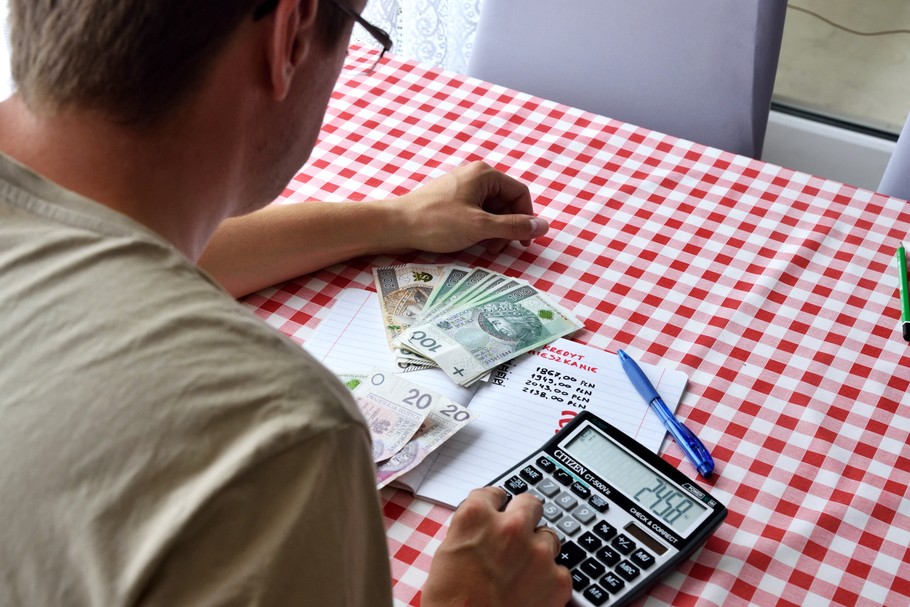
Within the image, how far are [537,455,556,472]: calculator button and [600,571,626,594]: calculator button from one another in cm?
12

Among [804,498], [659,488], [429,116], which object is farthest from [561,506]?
[429,116]

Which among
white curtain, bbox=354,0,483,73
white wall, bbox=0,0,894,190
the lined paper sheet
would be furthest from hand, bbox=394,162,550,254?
white wall, bbox=0,0,894,190

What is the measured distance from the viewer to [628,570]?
2.72 feet

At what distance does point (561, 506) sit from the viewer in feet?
2.90

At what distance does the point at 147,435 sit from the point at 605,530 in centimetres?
48

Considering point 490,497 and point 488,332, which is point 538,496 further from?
point 488,332

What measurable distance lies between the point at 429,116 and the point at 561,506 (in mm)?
717

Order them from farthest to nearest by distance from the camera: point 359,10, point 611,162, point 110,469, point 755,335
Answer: point 611,162 < point 755,335 < point 359,10 < point 110,469

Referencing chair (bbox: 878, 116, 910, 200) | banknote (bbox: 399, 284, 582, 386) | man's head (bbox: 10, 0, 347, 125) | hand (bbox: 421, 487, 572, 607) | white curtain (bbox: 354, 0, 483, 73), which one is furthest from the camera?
white curtain (bbox: 354, 0, 483, 73)

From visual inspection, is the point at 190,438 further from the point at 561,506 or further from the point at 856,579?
the point at 856,579

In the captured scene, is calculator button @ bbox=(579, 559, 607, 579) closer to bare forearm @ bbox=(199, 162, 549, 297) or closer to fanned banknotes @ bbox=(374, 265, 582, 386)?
fanned banknotes @ bbox=(374, 265, 582, 386)

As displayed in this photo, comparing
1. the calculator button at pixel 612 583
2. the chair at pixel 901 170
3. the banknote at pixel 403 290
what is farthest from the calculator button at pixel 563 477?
the chair at pixel 901 170

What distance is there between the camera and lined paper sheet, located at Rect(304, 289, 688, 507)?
0.94 metres

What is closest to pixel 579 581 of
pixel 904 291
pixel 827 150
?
pixel 904 291
